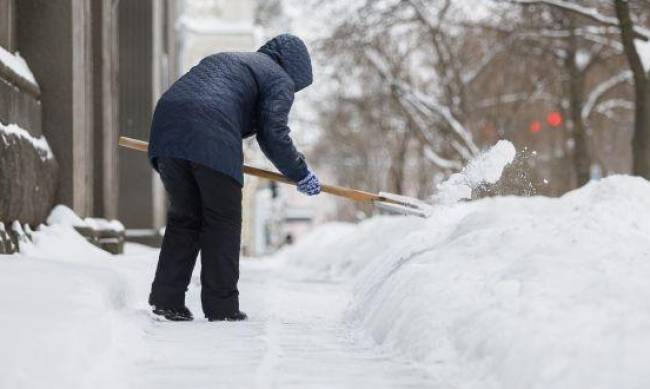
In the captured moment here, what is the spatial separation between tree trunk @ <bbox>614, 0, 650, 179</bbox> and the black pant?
32.0ft

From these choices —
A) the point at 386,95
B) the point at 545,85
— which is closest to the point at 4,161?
the point at 545,85

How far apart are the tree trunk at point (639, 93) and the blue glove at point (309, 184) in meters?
9.06

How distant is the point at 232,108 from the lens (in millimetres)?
6527

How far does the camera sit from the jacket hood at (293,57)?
688 cm

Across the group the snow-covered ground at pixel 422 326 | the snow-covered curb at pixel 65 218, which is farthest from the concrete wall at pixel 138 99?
the snow-covered ground at pixel 422 326

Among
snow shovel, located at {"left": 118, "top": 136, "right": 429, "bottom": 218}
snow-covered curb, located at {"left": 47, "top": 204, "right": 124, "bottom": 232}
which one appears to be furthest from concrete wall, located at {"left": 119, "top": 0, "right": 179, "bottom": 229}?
snow shovel, located at {"left": 118, "top": 136, "right": 429, "bottom": 218}

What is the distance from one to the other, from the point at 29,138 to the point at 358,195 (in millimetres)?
2560

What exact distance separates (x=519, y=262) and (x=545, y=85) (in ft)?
72.5

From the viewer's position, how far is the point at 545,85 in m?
26.9

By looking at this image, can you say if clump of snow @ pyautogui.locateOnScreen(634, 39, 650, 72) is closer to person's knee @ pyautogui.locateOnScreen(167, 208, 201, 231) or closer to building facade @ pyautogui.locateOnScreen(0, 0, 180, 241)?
building facade @ pyautogui.locateOnScreen(0, 0, 180, 241)

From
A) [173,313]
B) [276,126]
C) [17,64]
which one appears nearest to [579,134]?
[17,64]

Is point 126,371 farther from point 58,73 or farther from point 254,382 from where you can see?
point 58,73

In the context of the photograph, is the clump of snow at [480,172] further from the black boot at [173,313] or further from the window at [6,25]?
the window at [6,25]

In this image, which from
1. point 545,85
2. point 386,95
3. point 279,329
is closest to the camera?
point 279,329
